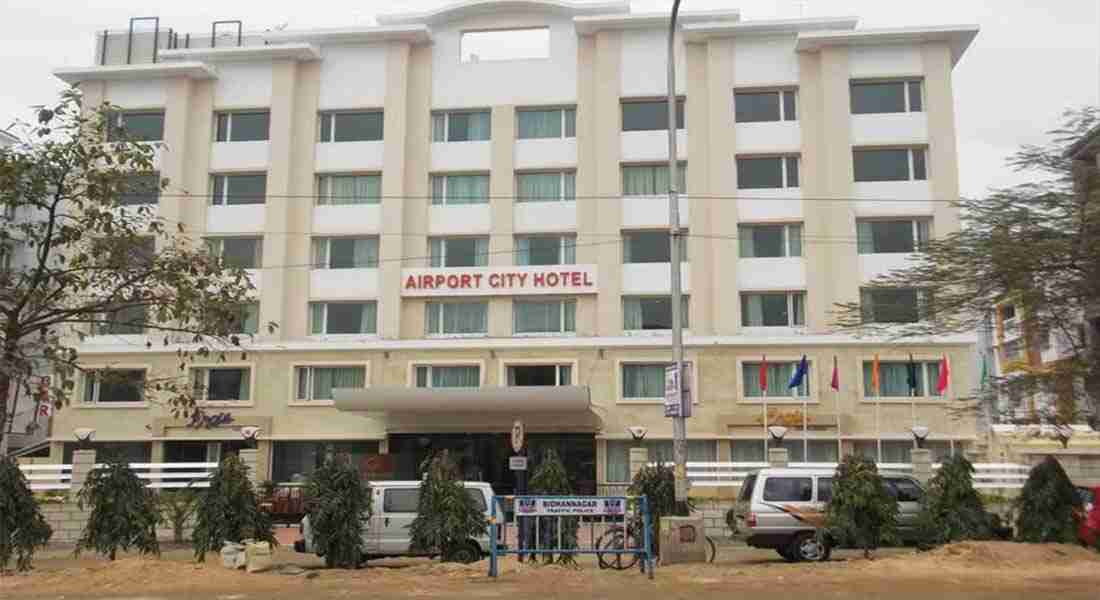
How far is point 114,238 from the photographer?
1484 centimetres

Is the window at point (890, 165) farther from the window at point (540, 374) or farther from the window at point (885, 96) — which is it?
the window at point (540, 374)

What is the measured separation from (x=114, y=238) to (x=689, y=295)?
23.6 metres

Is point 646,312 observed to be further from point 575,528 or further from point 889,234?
point 575,528

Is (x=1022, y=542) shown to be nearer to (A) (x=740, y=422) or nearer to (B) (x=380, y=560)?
(B) (x=380, y=560)

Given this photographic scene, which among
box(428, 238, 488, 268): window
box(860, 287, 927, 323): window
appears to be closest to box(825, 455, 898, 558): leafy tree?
box(860, 287, 927, 323): window

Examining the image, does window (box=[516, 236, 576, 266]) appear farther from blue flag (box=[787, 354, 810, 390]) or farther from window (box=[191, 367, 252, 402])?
window (box=[191, 367, 252, 402])

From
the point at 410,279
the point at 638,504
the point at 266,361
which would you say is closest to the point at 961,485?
the point at 638,504

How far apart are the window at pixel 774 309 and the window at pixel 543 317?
6154 mm

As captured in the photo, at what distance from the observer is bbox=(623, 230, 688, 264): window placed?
36031 millimetres

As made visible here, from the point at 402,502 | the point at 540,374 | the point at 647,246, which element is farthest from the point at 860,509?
the point at 647,246

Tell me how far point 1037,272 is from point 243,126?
29.6 meters

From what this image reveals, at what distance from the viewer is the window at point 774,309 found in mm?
35375

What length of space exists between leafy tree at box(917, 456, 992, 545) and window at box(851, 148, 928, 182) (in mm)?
19186

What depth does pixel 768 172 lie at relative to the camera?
36438 millimetres
